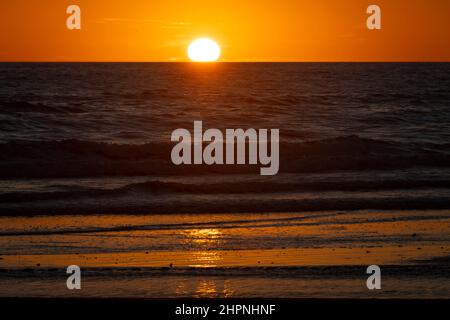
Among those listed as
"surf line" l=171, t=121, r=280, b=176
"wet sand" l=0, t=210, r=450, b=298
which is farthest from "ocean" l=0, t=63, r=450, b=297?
"surf line" l=171, t=121, r=280, b=176

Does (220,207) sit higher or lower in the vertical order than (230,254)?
higher

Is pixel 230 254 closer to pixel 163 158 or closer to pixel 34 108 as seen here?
pixel 163 158

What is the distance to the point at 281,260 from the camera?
403 inches

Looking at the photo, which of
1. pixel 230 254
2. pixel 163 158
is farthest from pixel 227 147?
pixel 230 254

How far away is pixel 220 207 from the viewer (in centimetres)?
1612

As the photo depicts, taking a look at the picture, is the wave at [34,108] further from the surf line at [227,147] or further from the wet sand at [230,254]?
the wet sand at [230,254]

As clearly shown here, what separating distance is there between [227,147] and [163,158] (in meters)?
3.93

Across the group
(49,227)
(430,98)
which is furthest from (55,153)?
(430,98)

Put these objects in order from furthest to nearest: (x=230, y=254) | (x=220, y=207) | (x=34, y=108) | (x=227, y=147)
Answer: (x=34, y=108) < (x=227, y=147) < (x=220, y=207) < (x=230, y=254)

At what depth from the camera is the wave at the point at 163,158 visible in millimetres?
22422

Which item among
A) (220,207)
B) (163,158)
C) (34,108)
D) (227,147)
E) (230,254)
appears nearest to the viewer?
(230,254)

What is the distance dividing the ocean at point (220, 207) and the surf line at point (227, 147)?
1.79ft

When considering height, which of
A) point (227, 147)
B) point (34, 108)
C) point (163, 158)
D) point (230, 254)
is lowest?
point (230, 254)
